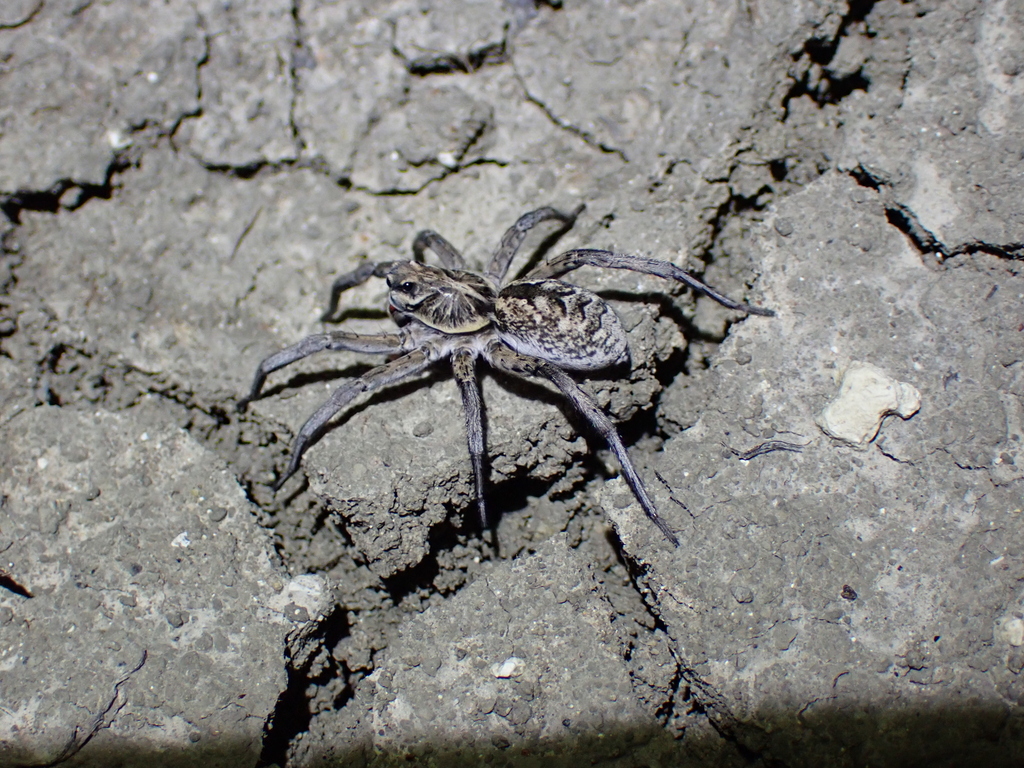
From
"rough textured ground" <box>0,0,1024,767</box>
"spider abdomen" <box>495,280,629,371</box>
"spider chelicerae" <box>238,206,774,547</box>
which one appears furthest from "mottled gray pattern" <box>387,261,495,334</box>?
"rough textured ground" <box>0,0,1024,767</box>

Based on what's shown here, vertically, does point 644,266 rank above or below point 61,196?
above

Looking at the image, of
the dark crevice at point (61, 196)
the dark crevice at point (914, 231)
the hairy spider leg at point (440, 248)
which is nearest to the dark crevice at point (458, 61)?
the hairy spider leg at point (440, 248)

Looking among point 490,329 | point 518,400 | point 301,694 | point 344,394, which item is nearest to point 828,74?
point 490,329

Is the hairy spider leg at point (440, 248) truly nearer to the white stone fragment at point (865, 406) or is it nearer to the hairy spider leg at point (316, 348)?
the hairy spider leg at point (316, 348)

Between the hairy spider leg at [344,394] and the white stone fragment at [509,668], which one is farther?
the hairy spider leg at [344,394]

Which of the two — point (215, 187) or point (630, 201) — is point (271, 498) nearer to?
point (215, 187)

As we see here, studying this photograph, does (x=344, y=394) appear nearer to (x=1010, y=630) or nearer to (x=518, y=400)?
(x=518, y=400)
